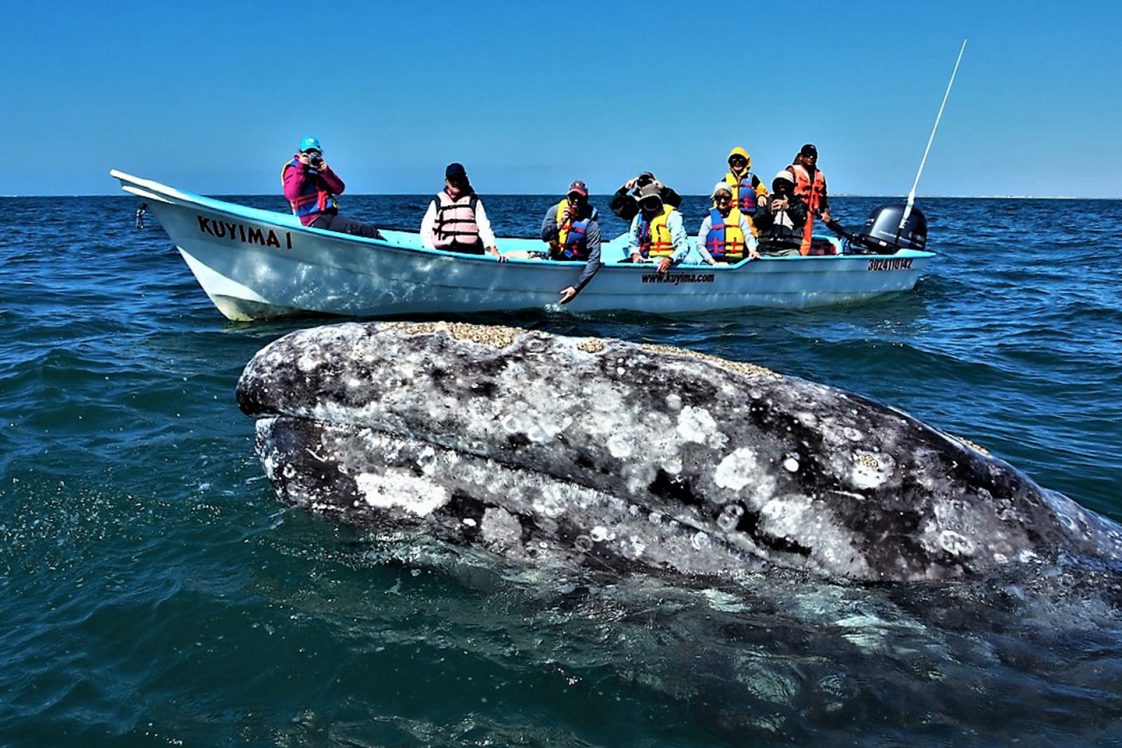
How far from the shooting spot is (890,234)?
1744cm

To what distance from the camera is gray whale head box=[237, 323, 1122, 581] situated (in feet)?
12.3

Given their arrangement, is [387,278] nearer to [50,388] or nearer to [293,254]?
[293,254]

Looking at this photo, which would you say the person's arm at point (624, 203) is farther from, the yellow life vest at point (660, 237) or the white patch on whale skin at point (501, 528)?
the white patch on whale skin at point (501, 528)

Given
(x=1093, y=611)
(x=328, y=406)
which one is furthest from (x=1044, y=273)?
(x=328, y=406)

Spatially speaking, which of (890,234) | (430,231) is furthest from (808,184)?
(430,231)

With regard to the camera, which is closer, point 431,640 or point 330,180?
point 431,640

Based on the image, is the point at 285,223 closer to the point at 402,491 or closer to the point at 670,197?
the point at 670,197

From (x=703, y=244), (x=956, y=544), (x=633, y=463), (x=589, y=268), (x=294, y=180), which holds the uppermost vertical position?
(x=294, y=180)

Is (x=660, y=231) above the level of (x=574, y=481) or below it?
above

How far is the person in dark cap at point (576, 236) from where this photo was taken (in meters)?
12.9

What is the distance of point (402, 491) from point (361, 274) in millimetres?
8472

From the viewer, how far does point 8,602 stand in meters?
3.97

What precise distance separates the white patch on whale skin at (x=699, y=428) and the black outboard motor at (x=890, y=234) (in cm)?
1467

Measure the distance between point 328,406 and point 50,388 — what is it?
5.04m
